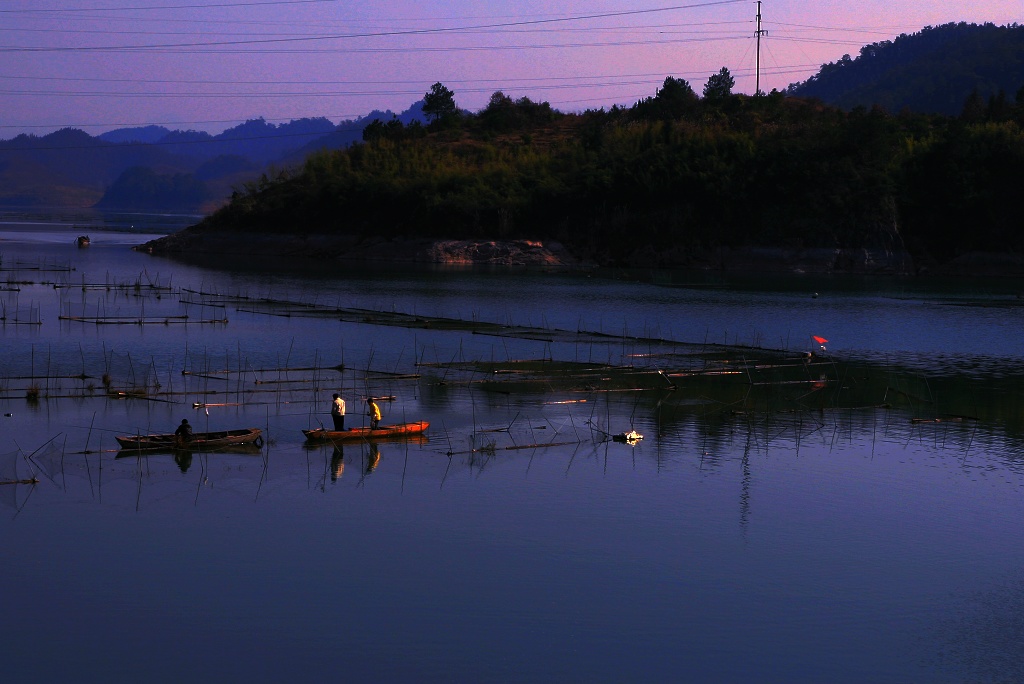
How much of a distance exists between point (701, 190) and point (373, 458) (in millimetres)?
73798

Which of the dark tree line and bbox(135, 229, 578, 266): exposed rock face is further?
bbox(135, 229, 578, 266): exposed rock face

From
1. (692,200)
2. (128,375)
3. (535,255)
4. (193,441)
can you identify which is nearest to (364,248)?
(535,255)

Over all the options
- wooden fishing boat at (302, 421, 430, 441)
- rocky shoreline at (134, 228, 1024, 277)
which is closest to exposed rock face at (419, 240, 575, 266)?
rocky shoreline at (134, 228, 1024, 277)

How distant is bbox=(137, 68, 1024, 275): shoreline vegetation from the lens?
295ft

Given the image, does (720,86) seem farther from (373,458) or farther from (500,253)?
(373,458)

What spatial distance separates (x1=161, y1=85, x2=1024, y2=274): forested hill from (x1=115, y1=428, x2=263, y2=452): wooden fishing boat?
228 feet

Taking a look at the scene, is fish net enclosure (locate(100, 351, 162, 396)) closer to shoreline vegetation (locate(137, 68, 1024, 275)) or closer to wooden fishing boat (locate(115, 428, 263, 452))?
wooden fishing boat (locate(115, 428, 263, 452))

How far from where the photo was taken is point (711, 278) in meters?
82.0

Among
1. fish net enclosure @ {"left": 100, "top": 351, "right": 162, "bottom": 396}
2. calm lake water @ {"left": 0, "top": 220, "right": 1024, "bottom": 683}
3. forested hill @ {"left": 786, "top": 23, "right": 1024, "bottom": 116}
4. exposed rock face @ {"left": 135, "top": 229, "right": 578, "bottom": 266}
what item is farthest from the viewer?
forested hill @ {"left": 786, "top": 23, "right": 1024, "bottom": 116}

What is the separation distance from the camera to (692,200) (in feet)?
311

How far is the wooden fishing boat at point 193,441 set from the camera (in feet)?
79.2

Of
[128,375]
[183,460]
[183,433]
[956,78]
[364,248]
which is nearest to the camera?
[183,460]

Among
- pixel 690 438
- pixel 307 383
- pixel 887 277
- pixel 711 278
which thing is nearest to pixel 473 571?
pixel 690 438

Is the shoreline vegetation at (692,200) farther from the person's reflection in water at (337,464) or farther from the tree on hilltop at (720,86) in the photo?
the person's reflection in water at (337,464)
